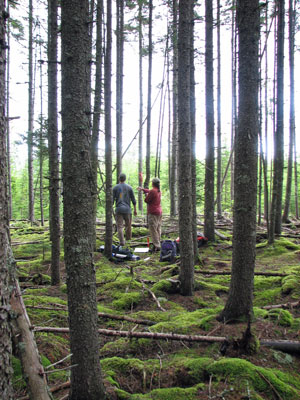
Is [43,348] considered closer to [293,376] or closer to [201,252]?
[293,376]

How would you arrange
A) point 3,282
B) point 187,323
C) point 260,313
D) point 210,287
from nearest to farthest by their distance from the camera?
point 3,282 → point 187,323 → point 260,313 → point 210,287

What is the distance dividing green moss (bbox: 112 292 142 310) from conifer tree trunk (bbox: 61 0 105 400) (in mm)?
2730

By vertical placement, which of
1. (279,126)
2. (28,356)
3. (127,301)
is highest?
(279,126)

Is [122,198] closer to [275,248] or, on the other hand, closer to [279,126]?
[275,248]

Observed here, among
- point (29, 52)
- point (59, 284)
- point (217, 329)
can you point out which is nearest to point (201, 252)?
point (59, 284)

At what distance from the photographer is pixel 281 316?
14.1 ft

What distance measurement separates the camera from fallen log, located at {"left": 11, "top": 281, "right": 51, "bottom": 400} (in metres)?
2.16

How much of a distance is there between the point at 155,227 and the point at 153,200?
0.97 meters

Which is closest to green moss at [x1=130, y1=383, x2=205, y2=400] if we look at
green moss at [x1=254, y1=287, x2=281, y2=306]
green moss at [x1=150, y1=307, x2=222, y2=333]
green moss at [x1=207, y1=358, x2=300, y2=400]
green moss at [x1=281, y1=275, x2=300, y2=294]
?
green moss at [x1=207, y1=358, x2=300, y2=400]

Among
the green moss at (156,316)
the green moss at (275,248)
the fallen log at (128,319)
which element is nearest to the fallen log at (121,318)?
the fallen log at (128,319)

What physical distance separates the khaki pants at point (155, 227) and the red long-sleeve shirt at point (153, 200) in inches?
6.2

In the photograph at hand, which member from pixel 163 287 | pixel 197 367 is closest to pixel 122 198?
pixel 163 287

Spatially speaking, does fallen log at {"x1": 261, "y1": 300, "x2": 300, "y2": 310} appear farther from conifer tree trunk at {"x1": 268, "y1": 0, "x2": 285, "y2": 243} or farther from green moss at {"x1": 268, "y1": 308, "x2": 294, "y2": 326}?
conifer tree trunk at {"x1": 268, "y1": 0, "x2": 285, "y2": 243}

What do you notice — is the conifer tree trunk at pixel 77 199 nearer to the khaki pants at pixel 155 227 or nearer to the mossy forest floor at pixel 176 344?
the mossy forest floor at pixel 176 344
